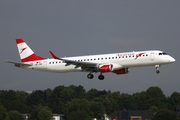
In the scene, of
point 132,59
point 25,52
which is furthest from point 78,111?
point 132,59

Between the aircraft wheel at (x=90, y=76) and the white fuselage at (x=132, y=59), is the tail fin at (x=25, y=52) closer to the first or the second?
the aircraft wheel at (x=90, y=76)

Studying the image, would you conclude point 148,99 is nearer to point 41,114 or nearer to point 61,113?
point 61,113

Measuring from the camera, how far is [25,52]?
94.4 m

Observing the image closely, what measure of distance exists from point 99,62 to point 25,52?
15730mm

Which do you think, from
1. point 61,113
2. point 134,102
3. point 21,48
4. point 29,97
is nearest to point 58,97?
point 29,97

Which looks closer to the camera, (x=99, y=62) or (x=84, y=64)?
(x=84, y=64)

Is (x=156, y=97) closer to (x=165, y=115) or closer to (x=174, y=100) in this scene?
(x=174, y=100)

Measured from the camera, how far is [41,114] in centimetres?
13138

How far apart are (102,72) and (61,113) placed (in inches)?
2664

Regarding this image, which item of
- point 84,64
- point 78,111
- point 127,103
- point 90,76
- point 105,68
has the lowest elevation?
point 78,111

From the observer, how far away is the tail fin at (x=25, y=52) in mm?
92438

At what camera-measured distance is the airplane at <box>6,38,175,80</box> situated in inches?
3196

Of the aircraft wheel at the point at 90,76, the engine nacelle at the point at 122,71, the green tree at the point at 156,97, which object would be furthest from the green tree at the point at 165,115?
the green tree at the point at 156,97

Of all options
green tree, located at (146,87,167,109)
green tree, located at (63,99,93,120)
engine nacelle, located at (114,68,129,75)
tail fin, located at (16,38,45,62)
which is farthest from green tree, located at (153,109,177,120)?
green tree, located at (146,87,167,109)
